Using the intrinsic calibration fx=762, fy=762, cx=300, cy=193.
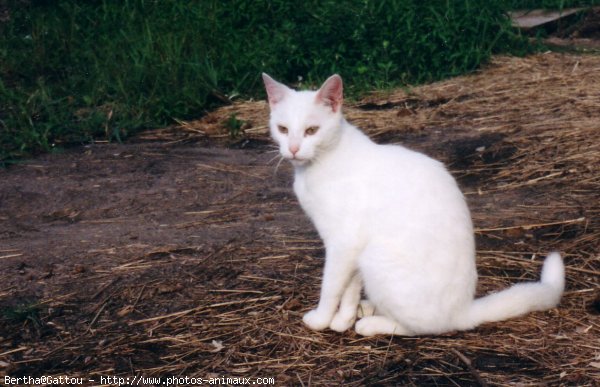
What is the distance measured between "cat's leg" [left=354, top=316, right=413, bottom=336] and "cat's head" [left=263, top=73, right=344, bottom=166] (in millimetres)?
779

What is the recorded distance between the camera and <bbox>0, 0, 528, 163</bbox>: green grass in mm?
6816

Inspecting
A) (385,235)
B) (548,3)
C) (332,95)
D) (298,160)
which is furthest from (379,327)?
(548,3)

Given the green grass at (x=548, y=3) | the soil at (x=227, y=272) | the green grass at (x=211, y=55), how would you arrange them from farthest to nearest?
the green grass at (x=548, y=3), the green grass at (x=211, y=55), the soil at (x=227, y=272)

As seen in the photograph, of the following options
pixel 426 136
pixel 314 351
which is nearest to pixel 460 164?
pixel 426 136

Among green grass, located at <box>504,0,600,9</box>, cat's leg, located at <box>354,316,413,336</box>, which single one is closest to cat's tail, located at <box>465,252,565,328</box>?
cat's leg, located at <box>354,316,413,336</box>

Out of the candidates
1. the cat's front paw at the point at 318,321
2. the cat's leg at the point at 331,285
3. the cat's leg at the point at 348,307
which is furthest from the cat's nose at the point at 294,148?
the cat's front paw at the point at 318,321

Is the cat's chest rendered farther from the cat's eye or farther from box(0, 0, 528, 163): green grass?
box(0, 0, 528, 163): green grass

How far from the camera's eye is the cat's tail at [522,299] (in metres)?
3.25

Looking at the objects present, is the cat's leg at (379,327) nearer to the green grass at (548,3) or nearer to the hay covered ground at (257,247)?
the hay covered ground at (257,247)

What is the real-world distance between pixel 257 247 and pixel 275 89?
978 millimetres

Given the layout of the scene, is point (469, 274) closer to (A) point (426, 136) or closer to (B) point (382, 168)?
(B) point (382, 168)

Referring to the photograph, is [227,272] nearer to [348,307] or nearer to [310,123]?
[348,307]

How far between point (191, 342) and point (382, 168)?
113 centimetres

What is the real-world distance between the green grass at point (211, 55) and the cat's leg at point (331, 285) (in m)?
3.54
